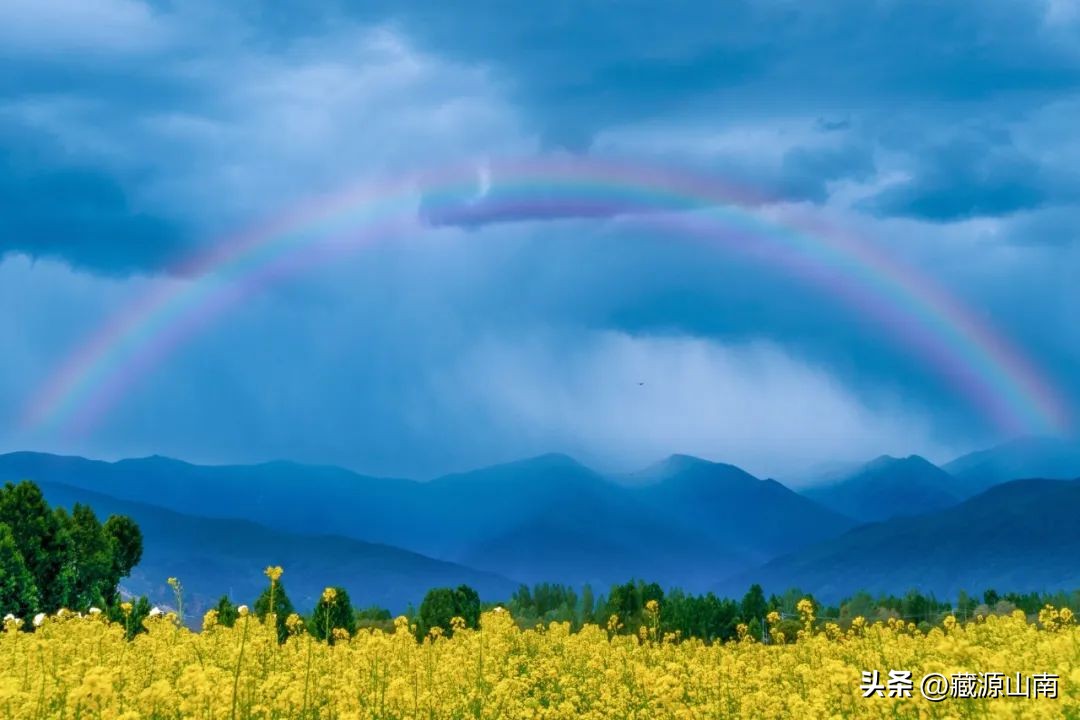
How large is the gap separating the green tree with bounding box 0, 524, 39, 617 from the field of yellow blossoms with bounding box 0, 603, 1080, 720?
Answer: 63.0 feet

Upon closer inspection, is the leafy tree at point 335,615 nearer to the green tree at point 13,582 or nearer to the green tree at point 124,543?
the green tree at point 13,582

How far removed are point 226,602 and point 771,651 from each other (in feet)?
57.2

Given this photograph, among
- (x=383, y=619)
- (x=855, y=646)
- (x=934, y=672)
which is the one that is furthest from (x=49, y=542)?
(x=934, y=672)

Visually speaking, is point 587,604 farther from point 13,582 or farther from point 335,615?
point 13,582

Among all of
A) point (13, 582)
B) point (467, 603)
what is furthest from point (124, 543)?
point (467, 603)

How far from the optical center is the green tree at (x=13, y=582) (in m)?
40.6

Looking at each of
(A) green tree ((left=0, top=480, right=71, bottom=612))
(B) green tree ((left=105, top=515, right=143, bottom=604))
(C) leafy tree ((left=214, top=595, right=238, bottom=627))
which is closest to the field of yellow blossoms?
(C) leafy tree ((left=214, top=595, right=238, bottom=627))

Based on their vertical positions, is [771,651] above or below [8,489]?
below

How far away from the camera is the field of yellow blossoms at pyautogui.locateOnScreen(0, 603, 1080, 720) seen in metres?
10.8

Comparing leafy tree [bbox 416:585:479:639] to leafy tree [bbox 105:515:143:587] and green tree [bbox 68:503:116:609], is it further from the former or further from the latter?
leafy tree [bbox 105:515:143:587]

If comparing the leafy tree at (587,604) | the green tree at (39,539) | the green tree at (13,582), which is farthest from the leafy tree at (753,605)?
the green tree at (39,539)

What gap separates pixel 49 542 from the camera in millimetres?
45531

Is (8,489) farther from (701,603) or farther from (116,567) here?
(701,603)

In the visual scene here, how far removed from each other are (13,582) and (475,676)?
30812mm
